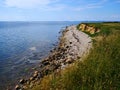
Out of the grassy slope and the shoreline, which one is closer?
the grassy slope

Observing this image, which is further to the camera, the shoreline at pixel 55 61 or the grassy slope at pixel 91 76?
the shoreline at pixel 55 61

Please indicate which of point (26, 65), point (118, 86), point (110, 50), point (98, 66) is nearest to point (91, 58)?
point (98, 66)

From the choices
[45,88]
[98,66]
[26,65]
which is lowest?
[26,65]

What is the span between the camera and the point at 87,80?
8359 millimetres

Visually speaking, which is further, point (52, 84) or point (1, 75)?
point (1, 75)

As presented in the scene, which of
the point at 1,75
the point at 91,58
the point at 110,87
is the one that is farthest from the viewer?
the point at 1,75

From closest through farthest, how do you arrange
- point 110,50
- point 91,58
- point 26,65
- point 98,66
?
point 98,66 < point 91,58 < point 110,50 < point 26,65

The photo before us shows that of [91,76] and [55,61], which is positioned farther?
[55,61]

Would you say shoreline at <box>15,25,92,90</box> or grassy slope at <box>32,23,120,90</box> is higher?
grassy slope at <box>32,23,120,90</box>

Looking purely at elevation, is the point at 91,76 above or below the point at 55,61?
above

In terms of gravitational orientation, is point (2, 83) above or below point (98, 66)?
below

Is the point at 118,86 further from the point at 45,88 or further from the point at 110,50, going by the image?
the point at 110,50

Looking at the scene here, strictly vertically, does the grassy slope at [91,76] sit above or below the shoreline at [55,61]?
above

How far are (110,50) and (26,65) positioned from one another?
14.3 m
